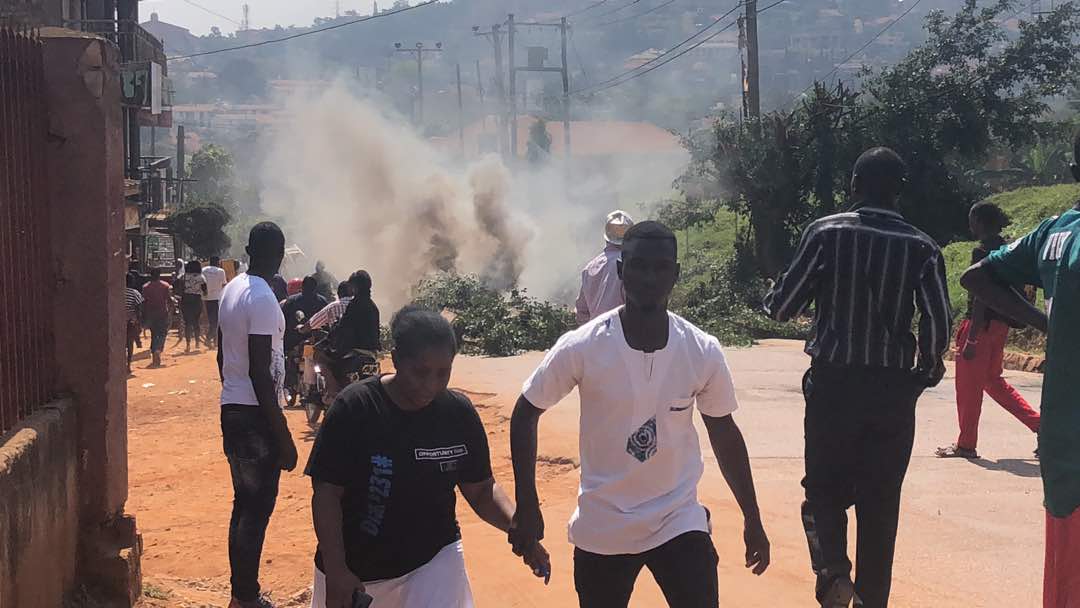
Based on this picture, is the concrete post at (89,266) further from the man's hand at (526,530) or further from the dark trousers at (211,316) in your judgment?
the dark trousers at (211,316)

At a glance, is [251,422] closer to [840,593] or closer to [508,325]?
[840,593]

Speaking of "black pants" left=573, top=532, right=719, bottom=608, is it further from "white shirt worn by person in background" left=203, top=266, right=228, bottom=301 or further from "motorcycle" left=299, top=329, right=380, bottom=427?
"white shirt worn by person in background" left=203, top=266, right=228, bottom=301

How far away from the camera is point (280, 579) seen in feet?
24.0

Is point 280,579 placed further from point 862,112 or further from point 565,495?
point 862,112

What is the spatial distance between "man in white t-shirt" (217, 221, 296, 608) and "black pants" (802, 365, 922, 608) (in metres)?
2.58

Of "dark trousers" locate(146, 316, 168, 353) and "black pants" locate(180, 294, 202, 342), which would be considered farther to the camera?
"black pants" locate(180, 294, 202, 342)

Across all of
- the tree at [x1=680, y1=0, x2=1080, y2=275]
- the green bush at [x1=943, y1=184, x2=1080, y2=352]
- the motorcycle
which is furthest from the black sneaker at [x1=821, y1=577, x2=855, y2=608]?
the tree at [x1=680, y1=0, x2=1080, y2=275]

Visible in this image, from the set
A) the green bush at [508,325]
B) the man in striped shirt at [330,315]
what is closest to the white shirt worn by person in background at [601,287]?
the man in striped shirt at [330,315]

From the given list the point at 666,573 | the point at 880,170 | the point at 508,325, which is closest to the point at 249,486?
the point at 666,573

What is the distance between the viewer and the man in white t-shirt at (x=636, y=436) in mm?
4020

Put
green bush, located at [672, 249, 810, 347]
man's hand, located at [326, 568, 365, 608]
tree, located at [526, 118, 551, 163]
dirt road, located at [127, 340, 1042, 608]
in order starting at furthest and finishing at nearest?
tree, located at [526, 118, 551, 163] < green bush, located at [672, 249, 810, 347] < dirt road, located at [127, 340, 1042, 608] < man's hand, located at [326, 568, 365, 608]

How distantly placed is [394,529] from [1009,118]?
25.7 m

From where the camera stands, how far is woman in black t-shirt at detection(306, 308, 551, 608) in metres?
3.69

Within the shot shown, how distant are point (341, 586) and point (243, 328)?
8.06 ft
